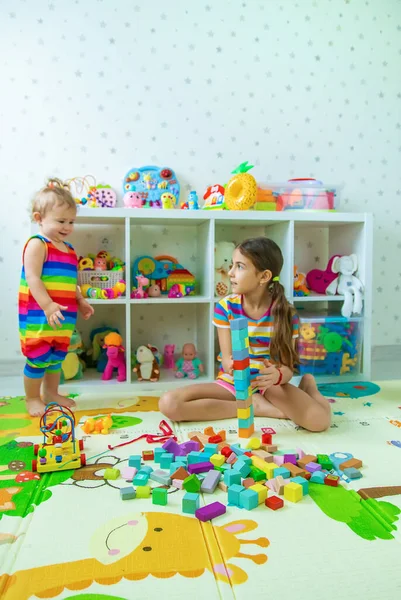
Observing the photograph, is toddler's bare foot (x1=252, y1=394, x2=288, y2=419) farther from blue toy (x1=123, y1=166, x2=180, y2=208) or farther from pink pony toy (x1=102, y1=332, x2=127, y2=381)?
blue toy (x1=123, y1=166, x2=180, y2=208)

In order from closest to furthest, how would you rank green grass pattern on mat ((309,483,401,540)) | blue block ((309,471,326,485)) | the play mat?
1. the play mat
2. green grass pattern on mat ((309,483,401,540))
3. blue block ((309,471,326,485))

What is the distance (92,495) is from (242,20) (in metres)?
2.20

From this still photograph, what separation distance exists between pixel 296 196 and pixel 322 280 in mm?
392

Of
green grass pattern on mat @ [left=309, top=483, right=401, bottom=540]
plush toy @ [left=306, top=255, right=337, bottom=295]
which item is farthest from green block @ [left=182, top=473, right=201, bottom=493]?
plush toy @ [left=306, top=255, right=337, bottom=295]

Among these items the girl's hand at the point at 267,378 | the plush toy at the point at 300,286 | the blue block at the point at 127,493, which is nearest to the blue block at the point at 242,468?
the blue block at the point at 127,493

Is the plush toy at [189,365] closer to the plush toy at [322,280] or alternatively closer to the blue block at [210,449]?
the plush toy at [322,280]

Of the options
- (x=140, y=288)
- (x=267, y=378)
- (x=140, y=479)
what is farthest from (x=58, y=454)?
(x=140, y=288)

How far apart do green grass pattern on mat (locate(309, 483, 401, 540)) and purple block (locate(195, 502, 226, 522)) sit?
8.5 inches

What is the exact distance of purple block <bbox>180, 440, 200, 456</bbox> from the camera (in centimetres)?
136

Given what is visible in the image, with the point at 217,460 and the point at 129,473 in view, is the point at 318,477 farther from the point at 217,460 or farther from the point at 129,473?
the point at 129,473

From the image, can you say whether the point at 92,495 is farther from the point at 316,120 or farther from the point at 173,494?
the point at 316,120

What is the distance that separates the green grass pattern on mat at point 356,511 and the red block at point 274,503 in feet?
0.28

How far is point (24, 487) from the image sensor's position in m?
1.19

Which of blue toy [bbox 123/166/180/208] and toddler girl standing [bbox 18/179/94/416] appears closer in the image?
toddler girl standing [bbox 18/179/94/416]
